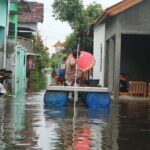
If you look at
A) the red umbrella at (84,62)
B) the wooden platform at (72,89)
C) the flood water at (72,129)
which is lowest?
the flood water at (72,129)

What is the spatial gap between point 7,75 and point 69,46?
24.6m

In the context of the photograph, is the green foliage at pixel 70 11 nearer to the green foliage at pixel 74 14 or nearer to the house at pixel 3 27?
the green foliage at pixel 74 14

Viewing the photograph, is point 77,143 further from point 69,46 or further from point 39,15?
point 39,15

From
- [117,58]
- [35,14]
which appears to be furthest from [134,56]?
[35,14]

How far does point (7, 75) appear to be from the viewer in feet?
71.1

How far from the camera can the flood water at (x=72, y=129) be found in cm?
1117

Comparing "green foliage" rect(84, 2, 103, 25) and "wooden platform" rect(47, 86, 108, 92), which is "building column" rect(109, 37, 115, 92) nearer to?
"wooden platform" rect(47, 86, 108, 92)

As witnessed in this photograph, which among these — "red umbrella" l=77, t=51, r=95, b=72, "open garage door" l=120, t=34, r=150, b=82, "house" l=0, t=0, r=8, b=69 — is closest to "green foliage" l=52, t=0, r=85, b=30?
A: "open garage door" l=120, t=34, r=150, b=82

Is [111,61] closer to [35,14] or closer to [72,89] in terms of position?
[72,89]

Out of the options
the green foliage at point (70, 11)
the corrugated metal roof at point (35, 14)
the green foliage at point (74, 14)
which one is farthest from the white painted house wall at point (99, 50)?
the corrugated metal roof at point (35, 14)

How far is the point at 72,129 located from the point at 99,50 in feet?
68.9

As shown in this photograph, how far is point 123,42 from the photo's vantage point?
32281 mm

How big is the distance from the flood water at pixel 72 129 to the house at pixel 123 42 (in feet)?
26.3

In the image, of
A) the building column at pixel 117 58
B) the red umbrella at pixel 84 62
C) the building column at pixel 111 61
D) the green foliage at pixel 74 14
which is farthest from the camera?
the green foliage at pixel 74 14
